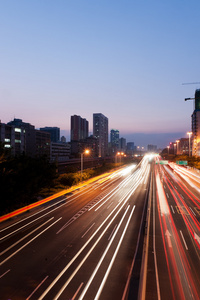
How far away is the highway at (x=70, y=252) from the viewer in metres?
10.1

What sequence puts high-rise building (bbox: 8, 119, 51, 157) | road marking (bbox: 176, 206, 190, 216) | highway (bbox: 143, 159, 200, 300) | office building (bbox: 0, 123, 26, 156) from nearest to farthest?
highway (bbox: 143, 159, 200, 300), road marking (bbox: 176, 206, 190, 216), office building (bbox: 0, 123, 26, 156), high-rise building (bbox: 8, 119, 51, 157)

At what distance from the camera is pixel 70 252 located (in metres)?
13.9

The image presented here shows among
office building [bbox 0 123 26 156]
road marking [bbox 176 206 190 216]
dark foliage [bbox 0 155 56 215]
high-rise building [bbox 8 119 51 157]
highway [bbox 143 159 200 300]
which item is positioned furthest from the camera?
high-rise building [bbox 8 119 51 157]

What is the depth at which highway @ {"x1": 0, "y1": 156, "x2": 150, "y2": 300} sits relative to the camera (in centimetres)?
1010

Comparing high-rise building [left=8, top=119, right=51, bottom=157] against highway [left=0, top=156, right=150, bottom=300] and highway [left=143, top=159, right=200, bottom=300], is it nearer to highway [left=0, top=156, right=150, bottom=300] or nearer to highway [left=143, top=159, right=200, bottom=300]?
highway [left=0, top=156, right=150, bottom=300]

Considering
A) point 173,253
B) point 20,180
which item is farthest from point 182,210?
point 20,180

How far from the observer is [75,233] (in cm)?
1720

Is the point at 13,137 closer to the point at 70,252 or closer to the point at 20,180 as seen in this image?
the point at 20,180

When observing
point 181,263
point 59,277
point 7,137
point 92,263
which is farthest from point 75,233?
point 7,137

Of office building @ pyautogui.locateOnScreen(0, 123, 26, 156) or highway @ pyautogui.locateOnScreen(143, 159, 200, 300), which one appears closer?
highway @ pyautogui.locateOnScreen(143, 159, 200, 300)

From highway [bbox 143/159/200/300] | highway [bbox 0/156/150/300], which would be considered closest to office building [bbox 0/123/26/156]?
highway [bbox 0/156/150/300]

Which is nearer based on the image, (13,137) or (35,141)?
(13,137)

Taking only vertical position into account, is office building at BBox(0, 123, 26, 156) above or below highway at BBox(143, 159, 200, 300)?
above

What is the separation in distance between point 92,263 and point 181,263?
6.00 metres
